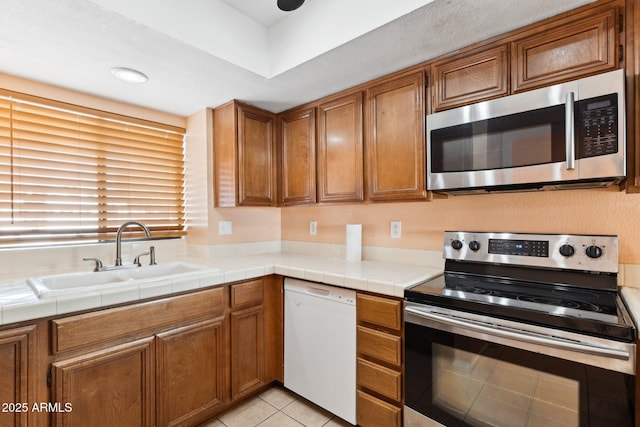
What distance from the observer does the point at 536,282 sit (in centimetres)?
153

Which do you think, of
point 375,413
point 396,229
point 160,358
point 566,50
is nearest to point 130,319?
point 160,358

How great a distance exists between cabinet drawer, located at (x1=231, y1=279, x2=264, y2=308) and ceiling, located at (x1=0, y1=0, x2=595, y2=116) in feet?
4.30

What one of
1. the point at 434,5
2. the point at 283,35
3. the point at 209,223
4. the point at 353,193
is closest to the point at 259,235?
the point at 209,223

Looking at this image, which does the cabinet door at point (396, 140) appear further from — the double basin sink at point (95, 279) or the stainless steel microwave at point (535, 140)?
the double basin sink at point (95, 279)

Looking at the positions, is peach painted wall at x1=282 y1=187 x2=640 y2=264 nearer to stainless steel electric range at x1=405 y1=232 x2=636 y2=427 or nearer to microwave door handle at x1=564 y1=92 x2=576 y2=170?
stainless steel electric range at x1=405 y1=232 x2=636 y2=427

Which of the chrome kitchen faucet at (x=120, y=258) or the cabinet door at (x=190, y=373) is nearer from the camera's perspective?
the cabinet door at (x=190, y=373)

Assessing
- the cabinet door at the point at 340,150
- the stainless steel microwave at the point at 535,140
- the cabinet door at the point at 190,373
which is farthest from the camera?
the cabinet door at the point at 340,150

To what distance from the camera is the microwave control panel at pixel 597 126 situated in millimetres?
1195

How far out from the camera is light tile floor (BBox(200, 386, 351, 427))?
184 cm

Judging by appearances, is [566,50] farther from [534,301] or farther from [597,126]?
[534,301]

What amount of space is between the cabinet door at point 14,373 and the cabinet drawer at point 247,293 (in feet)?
3.05

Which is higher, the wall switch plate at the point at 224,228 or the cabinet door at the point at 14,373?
the wall switch plate at the point at 224,228

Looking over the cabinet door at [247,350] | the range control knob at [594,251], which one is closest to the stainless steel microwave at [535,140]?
the range control knob at [594,251]

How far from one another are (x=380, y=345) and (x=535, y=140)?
47.6 inches
